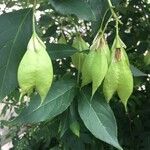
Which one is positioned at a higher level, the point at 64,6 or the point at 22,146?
the point at 64,6

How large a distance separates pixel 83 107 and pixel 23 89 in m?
0.25

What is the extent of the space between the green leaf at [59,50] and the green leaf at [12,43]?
0.26 feet

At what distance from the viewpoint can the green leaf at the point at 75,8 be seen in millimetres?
875

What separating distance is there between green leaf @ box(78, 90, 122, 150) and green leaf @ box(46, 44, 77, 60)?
0.26 feet

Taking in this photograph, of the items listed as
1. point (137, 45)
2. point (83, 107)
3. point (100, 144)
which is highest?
A: point (83, 107)

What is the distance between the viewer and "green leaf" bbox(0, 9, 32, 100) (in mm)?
877

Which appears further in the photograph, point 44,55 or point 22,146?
point 22,146

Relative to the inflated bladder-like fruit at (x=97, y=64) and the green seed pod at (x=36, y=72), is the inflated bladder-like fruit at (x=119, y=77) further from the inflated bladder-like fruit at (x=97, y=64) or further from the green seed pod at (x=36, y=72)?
the green seed pod at (x=36, y=72)

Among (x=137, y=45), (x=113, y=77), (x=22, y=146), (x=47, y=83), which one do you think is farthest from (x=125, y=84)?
(x=22, y=146)


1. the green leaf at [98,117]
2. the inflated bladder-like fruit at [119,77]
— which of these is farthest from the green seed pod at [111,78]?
the green leaf at [98,117]

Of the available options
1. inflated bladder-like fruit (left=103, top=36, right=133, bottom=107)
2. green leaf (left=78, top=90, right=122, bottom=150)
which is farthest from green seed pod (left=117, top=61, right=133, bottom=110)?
green leaf (left=78, top=90, right=122, bottom=150)

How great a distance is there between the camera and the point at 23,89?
2.42 feet

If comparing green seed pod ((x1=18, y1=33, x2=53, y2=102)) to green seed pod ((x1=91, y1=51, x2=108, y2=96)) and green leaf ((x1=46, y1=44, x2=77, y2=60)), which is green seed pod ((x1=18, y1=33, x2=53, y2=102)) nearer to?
green seed pod ((x1=91, y1=51, x2=108, y2=96))

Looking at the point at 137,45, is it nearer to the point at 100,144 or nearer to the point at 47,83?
the point at 100,144
